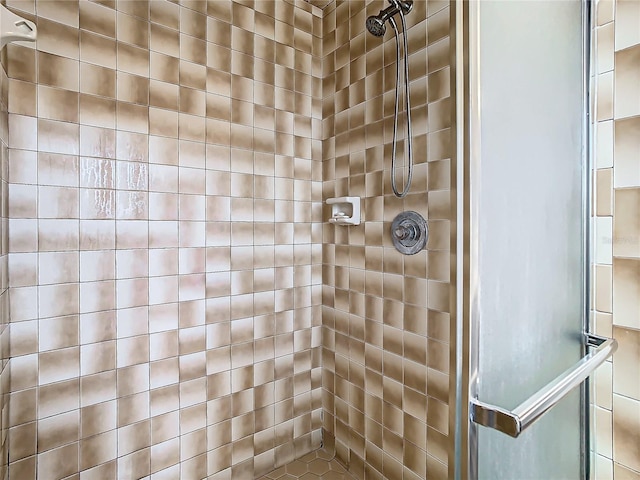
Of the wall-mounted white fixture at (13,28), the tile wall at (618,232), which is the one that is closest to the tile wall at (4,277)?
the wall-mounted white fixture at (13,28)

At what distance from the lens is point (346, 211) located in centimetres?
163

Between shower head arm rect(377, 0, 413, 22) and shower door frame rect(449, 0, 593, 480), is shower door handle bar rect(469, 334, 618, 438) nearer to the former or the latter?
shower door frame rect(449, 0, 593, 480)

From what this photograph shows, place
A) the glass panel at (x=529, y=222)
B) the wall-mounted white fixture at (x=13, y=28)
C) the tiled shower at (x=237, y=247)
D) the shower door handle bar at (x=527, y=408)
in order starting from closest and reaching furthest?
the shower door handle bar at (x=527, y=408) → the glass panel at (x=529, y=222) → the wall-mounted white fixture at (x=13, y=28) → the tiled shower at (x=237, y=247)

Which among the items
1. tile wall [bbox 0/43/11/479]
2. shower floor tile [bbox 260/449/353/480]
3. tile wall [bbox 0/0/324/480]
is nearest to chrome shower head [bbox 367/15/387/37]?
tile wall [bbox 0/0/324/480]

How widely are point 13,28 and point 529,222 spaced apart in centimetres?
129

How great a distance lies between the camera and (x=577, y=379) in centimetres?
78

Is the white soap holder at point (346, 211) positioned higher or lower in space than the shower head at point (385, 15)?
lower

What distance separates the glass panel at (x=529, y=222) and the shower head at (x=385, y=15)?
504mm

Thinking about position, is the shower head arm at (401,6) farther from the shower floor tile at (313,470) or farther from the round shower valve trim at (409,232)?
the shower floor tile at (313,470)

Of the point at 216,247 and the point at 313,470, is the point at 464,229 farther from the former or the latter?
the point at 313,470

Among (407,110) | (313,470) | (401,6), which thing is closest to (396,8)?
(401,6)

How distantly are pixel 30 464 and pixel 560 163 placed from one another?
1822mm

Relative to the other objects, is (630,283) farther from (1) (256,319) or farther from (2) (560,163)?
(1) (256,319)

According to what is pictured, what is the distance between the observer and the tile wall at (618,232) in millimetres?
1056
